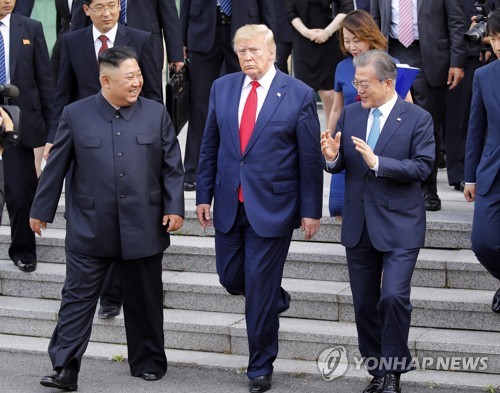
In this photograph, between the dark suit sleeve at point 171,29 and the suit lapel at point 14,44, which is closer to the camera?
the suit lapel at point 14,44

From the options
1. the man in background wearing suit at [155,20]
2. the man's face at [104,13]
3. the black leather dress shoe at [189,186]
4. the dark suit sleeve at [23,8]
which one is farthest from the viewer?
the dark suit sleeve at [23,8]

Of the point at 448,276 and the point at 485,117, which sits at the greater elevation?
the point at 485,117

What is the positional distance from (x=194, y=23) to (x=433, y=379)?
3.73 m

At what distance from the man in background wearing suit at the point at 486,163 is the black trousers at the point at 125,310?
1.98 m

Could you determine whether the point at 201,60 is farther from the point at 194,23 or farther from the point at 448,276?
the point at 448,276

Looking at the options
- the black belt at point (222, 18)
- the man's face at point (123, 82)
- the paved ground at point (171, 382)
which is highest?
the black belt at point (222, 18)

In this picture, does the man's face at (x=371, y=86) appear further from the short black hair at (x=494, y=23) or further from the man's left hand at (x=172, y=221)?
the man's left hand at (x=172, y=221)

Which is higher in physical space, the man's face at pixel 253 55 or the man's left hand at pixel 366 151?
the man's face at pixel 253 55

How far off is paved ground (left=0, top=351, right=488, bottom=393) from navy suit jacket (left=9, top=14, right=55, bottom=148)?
6.12ft

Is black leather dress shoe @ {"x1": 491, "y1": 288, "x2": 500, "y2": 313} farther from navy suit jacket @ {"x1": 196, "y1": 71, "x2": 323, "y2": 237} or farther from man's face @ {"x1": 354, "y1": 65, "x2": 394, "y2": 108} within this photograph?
man's face @ {"x1": 354, "y1": 65, "x2": 394, "y2": 108}

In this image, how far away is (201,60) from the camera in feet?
32.5

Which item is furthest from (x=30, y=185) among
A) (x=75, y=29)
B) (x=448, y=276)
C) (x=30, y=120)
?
(x=448, y=276)

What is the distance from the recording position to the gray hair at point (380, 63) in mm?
7027

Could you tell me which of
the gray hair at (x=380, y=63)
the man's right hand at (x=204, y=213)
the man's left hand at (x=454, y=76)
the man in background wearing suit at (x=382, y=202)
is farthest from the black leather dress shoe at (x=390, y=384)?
the man's left hand at (x=454, y=76)
